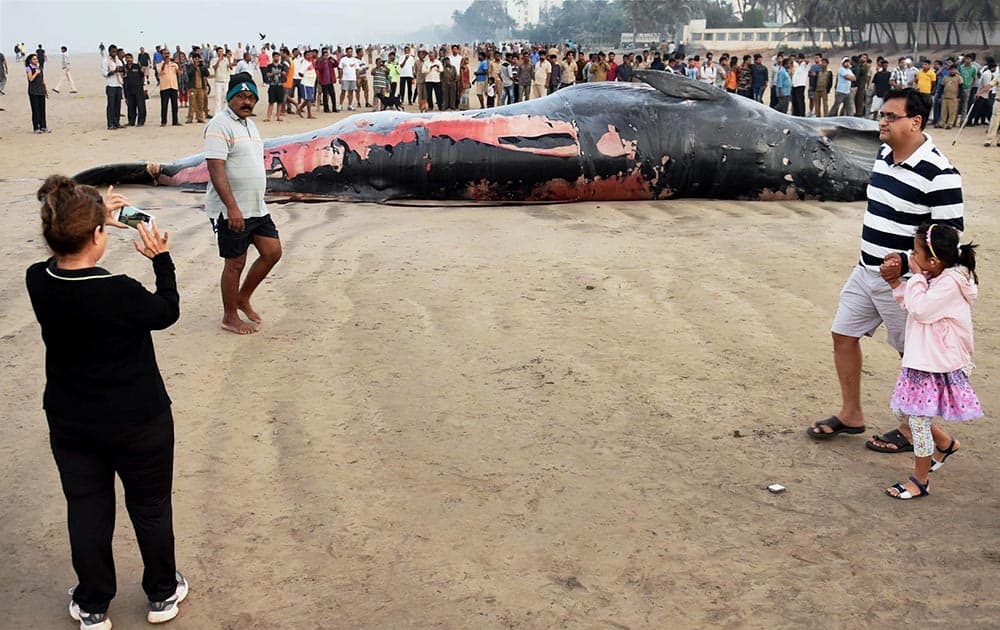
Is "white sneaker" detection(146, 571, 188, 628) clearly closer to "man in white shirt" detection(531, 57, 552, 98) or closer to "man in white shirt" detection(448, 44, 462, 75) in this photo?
"man in white shirt" detection(531, 57, 552, 98)

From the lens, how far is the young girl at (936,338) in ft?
13.3

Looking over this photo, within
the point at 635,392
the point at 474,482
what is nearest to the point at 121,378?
the point at 474,482

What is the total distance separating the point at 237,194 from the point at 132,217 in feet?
9.38

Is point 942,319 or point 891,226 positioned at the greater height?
point 891,226

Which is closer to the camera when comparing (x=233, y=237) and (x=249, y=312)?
(x=233, y=237)

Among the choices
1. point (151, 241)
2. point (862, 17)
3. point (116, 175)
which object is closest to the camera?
point (151, 241)

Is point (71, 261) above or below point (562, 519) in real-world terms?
above

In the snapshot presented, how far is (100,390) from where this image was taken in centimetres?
308

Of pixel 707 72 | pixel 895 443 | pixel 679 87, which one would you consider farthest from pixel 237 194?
pixel 707 72

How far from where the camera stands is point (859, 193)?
11.0m

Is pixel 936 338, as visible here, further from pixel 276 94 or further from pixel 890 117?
pixel 276 94

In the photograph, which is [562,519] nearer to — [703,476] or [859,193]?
[703,476]

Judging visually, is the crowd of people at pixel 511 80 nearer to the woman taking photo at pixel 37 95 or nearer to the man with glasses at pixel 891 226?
the woman taking photo at pixel 37 95

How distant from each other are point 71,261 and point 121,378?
1.33 ft
